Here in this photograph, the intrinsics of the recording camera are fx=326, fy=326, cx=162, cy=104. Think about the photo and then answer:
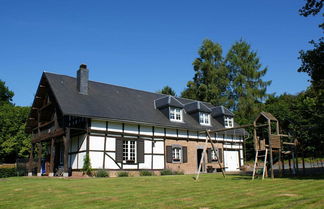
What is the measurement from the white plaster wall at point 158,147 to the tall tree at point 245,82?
18.8 meters

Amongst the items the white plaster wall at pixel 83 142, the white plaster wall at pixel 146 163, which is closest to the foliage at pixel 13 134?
the white plaster wall at pixel 83 142

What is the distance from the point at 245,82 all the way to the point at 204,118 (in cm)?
1570

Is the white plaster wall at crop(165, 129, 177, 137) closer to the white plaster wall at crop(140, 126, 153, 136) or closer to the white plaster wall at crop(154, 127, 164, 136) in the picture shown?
the white plaster wall at crop(154, 127, 164, 136)

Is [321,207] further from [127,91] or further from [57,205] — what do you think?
[127,91]

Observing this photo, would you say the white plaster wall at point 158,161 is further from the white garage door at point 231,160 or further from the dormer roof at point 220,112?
the dormer roof at point 220,112

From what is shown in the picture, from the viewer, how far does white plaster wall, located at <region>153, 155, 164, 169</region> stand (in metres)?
22.0

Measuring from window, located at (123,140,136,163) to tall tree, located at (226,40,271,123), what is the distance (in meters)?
21.1

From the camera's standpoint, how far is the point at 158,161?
2222cm

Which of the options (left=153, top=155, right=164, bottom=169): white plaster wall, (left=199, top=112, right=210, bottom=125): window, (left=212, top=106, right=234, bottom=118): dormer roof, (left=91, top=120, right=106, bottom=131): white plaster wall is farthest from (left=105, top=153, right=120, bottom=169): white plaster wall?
(left=212, top=106, right=234, bottom=118): dormer roof

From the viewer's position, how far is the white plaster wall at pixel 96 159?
62.8 ft

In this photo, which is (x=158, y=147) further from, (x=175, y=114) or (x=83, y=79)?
(x=83, y=79)

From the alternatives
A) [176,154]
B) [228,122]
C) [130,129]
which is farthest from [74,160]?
[228,122]

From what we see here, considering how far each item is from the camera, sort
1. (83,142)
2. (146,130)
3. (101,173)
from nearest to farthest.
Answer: (101,173) → (83,142) → (146,130)

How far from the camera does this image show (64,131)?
19.5 meters
